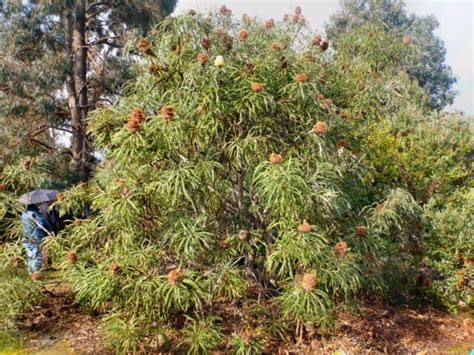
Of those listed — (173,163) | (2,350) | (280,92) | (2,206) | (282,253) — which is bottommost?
(2,350)

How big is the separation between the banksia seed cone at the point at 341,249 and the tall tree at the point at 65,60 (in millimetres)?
7266

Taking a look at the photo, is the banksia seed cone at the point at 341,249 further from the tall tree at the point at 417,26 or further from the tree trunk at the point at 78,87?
the tall tree at the point at 417,26

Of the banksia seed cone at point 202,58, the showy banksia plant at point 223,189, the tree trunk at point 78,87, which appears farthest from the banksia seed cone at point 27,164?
the tree trunk at point 78,87

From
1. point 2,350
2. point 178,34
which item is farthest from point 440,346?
point 2,350

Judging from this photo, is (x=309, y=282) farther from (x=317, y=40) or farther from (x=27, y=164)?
(x=27, y=164)

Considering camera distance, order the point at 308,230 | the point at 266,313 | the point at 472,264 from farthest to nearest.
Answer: the point at 472,264 → the point at 266,313 → the point at 308,230

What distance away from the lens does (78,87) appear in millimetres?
9594

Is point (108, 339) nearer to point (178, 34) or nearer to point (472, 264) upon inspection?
point (178, 34)

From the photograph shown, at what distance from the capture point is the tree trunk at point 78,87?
9.21 meters

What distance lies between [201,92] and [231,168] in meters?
0.82

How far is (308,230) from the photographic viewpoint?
9.91 feet

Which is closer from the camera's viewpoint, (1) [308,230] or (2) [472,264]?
(1) [308,230]

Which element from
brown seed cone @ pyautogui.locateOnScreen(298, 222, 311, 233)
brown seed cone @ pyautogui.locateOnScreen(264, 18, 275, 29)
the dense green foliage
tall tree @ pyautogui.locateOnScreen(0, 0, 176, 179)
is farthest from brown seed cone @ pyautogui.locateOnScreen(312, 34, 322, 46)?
tall tree @ pyautogui.locateOnScreen(0, 0, 176, 179)

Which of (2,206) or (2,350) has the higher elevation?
(2,206)
